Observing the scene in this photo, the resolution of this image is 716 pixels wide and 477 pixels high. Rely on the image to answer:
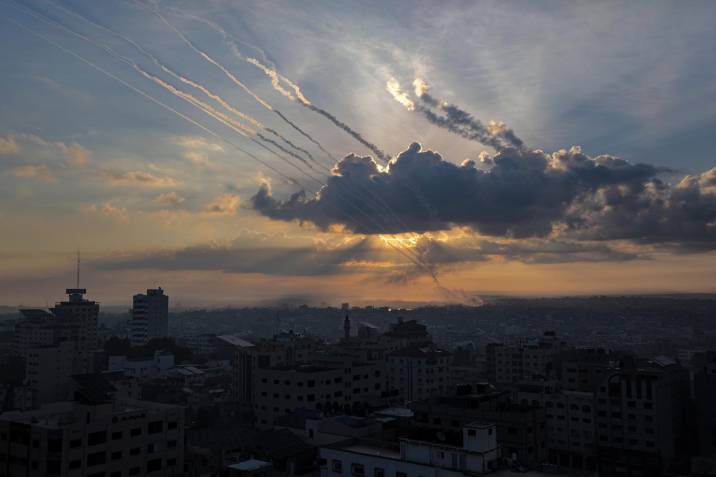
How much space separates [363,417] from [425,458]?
19775mm

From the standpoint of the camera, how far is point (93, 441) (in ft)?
135

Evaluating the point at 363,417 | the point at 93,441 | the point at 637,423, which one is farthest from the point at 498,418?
the point at 93,441

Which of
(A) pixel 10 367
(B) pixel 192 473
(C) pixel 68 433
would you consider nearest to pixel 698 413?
(B) pixel 192 473

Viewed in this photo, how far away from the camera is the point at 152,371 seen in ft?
447

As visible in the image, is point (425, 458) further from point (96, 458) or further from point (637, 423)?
point (637, 423)

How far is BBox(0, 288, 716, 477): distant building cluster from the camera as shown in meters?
39.2

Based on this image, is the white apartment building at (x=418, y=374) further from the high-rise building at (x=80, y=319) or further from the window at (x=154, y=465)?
the high-rise building at (x=80, y=319)

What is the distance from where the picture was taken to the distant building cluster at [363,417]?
3916 centimetres

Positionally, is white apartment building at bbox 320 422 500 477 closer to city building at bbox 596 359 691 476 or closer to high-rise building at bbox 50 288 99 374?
city building at bbox 596 359 691 476

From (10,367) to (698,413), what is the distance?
132 m

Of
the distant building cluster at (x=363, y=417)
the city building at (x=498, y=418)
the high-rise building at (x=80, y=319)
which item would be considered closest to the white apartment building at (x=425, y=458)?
the distant building cluster at (x=363, y=417)

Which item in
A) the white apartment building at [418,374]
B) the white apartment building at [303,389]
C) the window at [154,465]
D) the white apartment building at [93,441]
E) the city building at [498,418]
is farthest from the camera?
the white apartment building at [418,374]

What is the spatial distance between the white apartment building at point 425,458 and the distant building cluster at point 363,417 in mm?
82

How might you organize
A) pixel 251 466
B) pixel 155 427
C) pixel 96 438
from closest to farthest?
pixel 251 466
pixel 96 438
pixel 155 427
